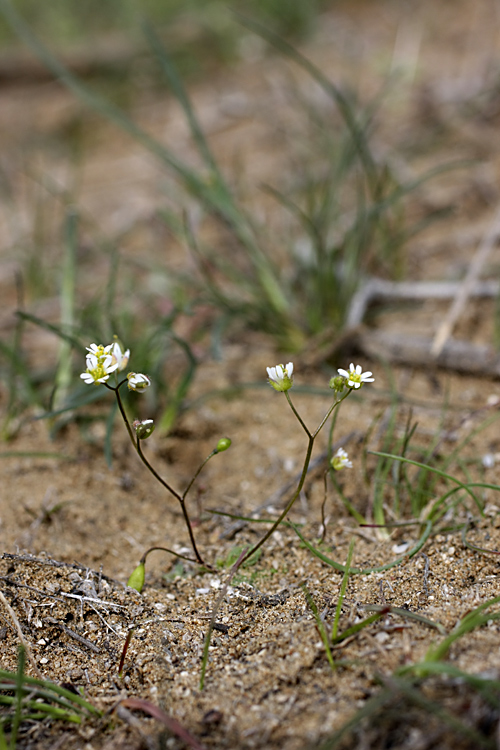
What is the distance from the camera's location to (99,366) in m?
1.24

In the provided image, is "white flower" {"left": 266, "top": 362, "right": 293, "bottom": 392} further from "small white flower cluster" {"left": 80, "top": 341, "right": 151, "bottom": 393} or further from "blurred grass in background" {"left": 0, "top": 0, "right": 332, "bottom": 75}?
"blurred grass in background" {"left": 0, "top": 0, "right": 332, "bottom": 75}

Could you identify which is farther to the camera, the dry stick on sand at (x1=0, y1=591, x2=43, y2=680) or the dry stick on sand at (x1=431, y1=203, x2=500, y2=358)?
the dry stick on sand at (x1=431, y1=203, x2=500, y2=358)

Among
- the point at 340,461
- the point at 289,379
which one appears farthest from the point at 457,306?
the point at 289,379

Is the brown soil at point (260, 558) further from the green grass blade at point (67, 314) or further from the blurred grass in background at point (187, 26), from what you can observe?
the blurred grass in background at point (187, 26)

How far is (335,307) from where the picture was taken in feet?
7.18

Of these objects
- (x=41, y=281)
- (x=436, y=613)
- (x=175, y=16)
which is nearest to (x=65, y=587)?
(x=436, y=613)

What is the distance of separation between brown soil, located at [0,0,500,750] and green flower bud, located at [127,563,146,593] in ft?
0.10

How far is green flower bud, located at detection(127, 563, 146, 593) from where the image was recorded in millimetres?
1342

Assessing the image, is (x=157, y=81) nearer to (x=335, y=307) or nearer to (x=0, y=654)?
(x=335, y=307)

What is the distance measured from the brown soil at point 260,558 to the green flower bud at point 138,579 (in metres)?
0.03

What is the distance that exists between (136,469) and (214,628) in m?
0.68

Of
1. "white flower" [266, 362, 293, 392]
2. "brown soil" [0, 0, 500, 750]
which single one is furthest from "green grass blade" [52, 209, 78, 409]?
"white flower" [266, 362, 293, 392]

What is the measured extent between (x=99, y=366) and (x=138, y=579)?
491 mm

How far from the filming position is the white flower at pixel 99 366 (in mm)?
1222
